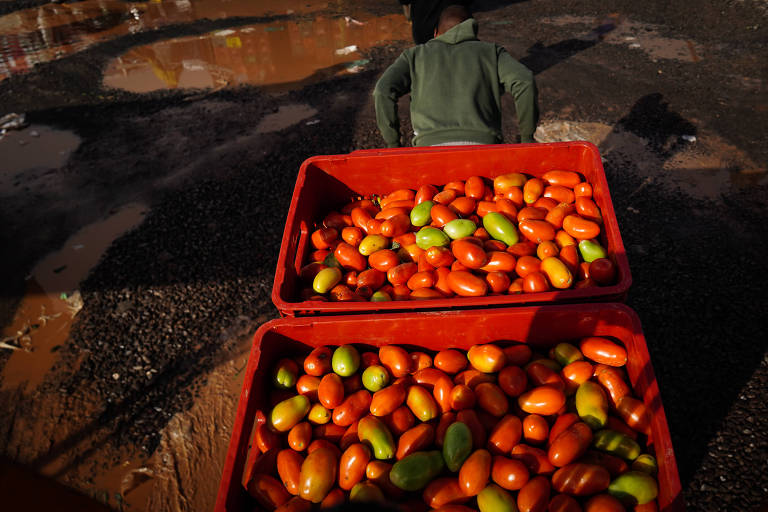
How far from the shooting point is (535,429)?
1.85m

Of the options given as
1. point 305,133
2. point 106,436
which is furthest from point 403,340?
point 305,133

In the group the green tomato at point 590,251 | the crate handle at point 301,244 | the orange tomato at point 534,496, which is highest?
the green tomato at point 590,251

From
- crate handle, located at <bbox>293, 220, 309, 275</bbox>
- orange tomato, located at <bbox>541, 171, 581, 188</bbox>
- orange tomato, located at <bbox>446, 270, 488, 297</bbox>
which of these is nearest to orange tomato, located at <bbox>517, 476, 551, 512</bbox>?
orange tomato, located at <bbox>446, 270, 488, 297</bbox>

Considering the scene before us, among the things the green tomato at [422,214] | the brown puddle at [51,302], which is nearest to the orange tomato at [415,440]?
the green tomato at [422,214]

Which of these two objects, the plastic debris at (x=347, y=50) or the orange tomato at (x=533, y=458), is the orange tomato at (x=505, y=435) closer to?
the orange tomato at (x=533, y=458)

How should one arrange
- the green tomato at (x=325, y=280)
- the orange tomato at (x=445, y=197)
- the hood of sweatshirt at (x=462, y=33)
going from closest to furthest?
the green tomato at (x=325, y=280) → the orange tomato at (x=445, y=197) → the hood of sweatshirt at (x=462, y=33)

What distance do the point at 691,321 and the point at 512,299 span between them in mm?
2512

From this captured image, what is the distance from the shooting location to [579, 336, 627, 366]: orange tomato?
2.00m

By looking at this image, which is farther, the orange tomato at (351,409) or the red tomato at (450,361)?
the red tomato at (450,361)

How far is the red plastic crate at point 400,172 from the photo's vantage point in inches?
98.2

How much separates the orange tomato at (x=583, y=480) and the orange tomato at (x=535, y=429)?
0.18 metres

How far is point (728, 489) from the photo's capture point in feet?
8.98

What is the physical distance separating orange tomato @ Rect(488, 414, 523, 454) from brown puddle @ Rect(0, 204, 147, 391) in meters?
4.00

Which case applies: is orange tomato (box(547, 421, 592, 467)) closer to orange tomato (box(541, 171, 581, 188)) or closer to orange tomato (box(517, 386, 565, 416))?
orange tomato (box(517, 386, 565, 416))
